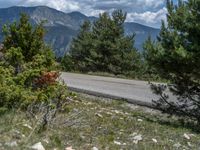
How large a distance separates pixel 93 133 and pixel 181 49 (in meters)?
3.19

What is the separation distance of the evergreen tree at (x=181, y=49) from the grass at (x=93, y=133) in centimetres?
120

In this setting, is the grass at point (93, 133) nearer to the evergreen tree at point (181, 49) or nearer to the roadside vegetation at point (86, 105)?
the roadside vegetation at point (86, 105)

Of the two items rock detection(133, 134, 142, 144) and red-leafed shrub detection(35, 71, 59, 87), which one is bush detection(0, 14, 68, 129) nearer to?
red-leafed shrub detection(35, 71, 59, 87)

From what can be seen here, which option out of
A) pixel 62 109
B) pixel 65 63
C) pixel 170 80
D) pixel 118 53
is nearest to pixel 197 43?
pixel 170 80

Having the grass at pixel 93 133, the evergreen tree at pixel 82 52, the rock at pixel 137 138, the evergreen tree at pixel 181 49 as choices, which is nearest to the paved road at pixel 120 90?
the evergreen tree at pixel 181 49

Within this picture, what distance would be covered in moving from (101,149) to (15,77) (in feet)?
9.12

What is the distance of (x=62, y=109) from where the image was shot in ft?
31.2

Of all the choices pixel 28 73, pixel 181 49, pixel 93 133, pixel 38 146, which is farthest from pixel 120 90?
pixel 38 146

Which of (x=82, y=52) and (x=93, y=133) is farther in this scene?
(x=82, y=52)

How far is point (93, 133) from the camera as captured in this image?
841 centimetres

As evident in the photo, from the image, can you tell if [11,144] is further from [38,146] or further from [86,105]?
[86,105]

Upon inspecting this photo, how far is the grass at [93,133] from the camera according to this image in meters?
7.58

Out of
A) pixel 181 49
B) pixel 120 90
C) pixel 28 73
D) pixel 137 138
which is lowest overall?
pixel 120 90

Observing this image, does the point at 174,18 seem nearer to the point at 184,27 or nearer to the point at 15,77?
the point at 184,27
